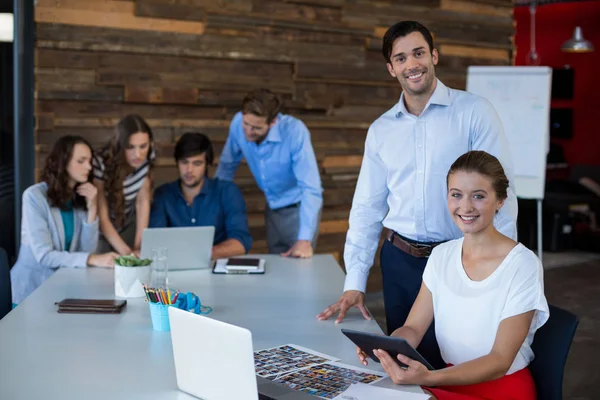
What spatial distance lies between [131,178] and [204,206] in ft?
1.32

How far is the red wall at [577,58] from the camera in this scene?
420 inches

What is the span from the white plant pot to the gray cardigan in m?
0.58

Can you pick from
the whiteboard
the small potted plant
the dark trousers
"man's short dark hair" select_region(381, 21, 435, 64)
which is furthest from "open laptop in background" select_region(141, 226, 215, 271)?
the whiteboard

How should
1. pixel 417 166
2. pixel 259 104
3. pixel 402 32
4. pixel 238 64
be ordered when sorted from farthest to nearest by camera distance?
pixel 238 64 < pixel 259 104 < pixel 417 166 < pixel 402 32

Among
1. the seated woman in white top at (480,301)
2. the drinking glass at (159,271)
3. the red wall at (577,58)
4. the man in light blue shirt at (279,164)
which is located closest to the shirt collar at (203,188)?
the man in light blue shirt at (279,164)

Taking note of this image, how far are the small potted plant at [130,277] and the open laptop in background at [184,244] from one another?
24cm

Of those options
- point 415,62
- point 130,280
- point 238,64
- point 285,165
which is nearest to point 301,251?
point 285,165

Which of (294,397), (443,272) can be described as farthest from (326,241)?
(294,397)

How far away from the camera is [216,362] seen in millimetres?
1730

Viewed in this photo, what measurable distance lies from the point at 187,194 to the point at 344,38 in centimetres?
245

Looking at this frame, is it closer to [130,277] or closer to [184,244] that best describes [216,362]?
[130,277]

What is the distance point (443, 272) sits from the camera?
228 centimetres

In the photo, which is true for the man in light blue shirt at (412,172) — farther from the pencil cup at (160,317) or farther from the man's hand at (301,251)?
the man's hand at (301,251)

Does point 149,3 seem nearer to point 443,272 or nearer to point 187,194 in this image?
point 187,194
